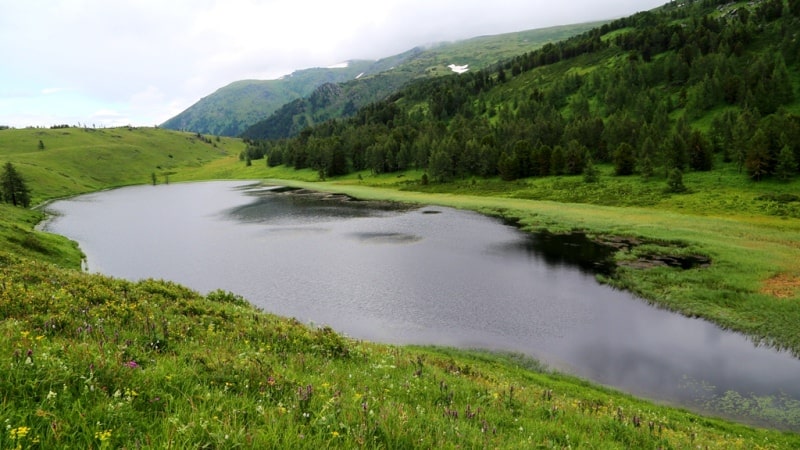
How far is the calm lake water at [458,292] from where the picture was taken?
→ 85.5ft

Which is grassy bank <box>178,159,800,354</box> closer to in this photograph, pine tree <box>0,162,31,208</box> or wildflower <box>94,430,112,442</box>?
wildflower <box>94,430,112,442</box>

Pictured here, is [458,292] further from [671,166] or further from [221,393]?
[671,166]

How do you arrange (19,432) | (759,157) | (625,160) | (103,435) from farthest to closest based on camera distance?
1. (625,160)
2. (759,157)
3. (103,435)
4. (19,432)

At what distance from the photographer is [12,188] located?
106 meters

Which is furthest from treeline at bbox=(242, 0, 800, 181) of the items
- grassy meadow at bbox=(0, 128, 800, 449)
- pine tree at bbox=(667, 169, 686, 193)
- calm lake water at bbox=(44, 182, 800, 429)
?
grassy meadow at bbox=(0, 128, 800, 449)

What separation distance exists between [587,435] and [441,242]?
54456 millimetres

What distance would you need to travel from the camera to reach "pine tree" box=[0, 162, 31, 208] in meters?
104

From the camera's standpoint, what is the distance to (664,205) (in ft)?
270

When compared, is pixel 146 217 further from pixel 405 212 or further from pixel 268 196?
pixel 405 212

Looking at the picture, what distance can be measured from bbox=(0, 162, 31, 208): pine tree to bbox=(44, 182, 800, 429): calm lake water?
35987 mm

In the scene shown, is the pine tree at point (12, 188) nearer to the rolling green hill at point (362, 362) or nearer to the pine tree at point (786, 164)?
the rolling green hill at point (362, 362)

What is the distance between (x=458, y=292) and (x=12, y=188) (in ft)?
409

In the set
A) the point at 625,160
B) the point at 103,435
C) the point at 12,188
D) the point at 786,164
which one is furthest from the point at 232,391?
the point at 12,188

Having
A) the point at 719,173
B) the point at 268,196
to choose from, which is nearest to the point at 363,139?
the point at 268,196
